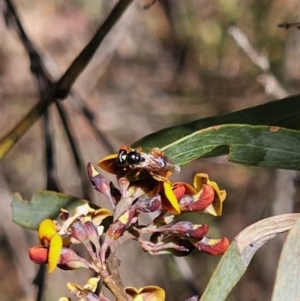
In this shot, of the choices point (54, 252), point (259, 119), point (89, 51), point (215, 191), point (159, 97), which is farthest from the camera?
point (159, 97)

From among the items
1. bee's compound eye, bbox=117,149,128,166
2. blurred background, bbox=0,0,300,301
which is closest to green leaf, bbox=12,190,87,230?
bee's compound eye, bbox=117,149,128,166

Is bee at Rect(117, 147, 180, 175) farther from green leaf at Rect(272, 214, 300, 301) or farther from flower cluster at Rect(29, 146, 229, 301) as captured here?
Result: green leaf at Rect(272, 214, 300, 301)

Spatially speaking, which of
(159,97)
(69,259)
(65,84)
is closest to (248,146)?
(69,259)

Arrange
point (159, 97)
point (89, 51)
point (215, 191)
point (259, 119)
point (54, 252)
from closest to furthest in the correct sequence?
1. point (54, 252)
2. point (215, 191)
3. point (259, 119)
4. point (89, 51)
5. point (159, 97)

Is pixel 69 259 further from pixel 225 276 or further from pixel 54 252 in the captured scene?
pixel 225 276

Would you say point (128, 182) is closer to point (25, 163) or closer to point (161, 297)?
point (161, 297)

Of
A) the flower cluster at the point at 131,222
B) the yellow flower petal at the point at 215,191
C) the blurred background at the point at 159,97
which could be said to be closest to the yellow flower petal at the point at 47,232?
the flower cluster at the point at 131,222

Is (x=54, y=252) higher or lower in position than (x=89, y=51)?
lower
